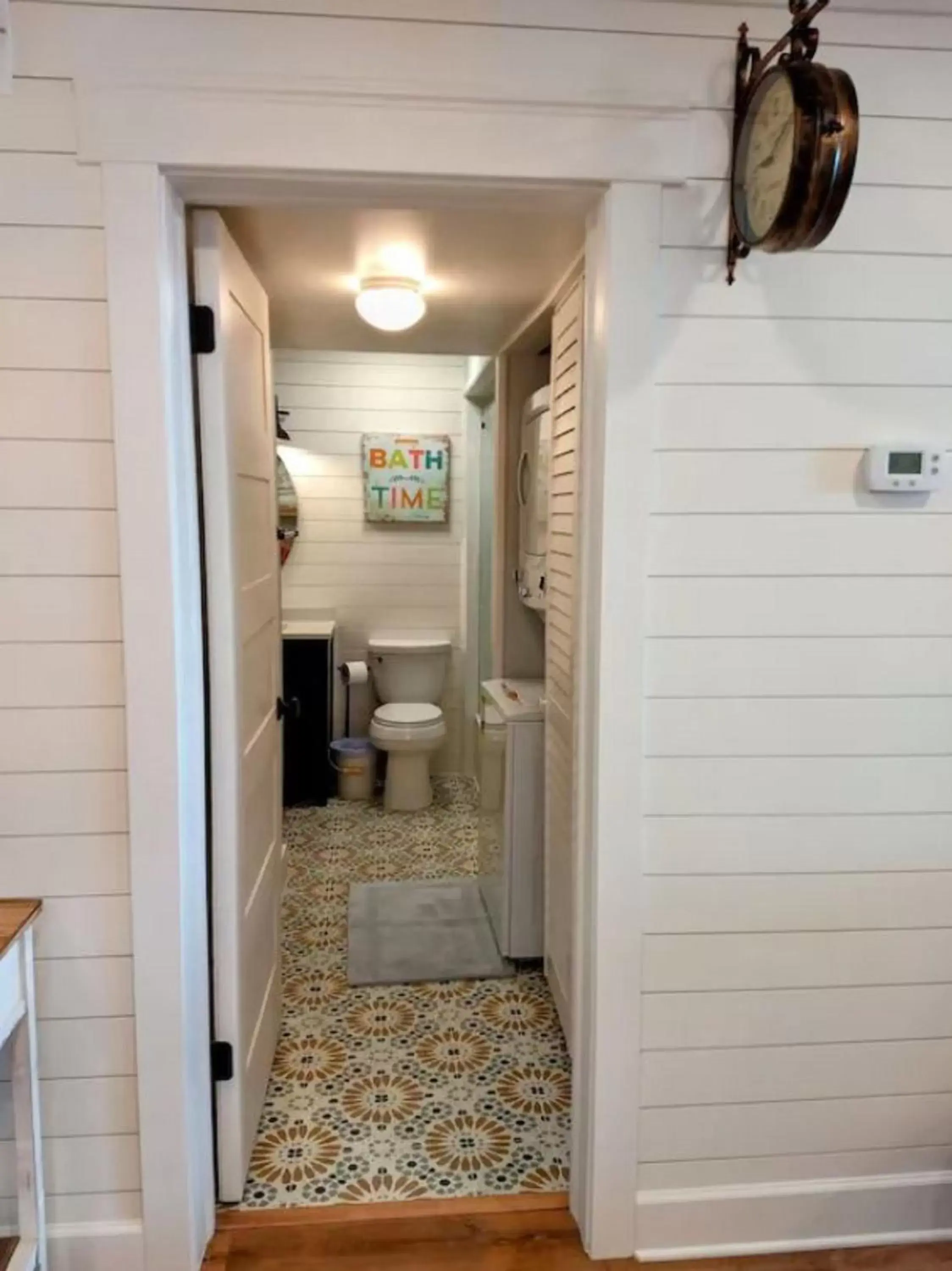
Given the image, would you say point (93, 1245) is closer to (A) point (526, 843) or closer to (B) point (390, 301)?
(A) point (526, 843)

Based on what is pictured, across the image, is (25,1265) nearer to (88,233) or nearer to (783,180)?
(88,233)

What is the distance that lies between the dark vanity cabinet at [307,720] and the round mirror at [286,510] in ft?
1.65

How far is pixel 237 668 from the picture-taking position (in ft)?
5.84

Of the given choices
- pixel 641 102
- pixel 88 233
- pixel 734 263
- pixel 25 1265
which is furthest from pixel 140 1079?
pixel 641 102

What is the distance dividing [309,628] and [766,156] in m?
3.42

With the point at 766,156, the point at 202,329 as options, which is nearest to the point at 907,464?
the point at 766,156

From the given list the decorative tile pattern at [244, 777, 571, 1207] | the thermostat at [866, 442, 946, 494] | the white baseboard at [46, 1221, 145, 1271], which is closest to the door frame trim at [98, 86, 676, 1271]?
the white baseboard at [46, 1221, 145, 1271]

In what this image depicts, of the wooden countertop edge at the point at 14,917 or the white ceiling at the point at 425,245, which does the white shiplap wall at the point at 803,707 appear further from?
the wooden countertop edge at the point at 14,917

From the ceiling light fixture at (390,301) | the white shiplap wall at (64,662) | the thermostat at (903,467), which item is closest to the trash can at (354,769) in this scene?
the ceiling light fixture at (390,301)

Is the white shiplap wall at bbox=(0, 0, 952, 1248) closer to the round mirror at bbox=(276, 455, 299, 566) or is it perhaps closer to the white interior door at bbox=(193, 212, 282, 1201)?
the white interior door at bbox=(193, 212, 282, 1201)

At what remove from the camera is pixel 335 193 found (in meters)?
1.58

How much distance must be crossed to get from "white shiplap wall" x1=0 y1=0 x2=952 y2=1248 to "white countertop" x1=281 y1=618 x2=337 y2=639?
2.57m

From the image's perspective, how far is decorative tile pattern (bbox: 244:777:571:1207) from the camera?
6.41ft

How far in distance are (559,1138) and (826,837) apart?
101 centimetres
